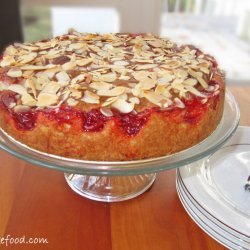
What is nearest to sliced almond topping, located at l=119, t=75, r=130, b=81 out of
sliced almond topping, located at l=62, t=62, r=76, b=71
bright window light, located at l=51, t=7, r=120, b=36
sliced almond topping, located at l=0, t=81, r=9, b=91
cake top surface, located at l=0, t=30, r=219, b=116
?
cake top surface, located at l=0, t=30, r=219, b=116

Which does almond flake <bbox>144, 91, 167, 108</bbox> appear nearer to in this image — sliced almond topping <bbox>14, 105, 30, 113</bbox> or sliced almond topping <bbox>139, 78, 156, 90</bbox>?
sliced almond topping <bbox>139, 78, 156, 90</bbox>

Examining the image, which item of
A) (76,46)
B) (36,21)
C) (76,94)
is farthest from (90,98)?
(36,21)

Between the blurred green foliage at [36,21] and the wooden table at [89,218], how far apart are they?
1.66 meters

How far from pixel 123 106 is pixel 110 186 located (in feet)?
0.72

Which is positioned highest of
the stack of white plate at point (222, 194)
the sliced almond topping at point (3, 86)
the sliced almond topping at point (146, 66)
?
the sliced almond topping at point (146, 66)

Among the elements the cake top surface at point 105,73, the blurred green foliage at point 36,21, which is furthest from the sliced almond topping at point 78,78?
the blurred green foliage at point 36,21

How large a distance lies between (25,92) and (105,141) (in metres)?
0.17

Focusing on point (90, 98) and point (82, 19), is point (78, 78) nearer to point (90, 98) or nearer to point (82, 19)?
point (90, 98)

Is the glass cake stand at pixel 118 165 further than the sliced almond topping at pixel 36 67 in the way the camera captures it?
No

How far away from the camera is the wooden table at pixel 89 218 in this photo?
0.66 metres

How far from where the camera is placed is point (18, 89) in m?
0.70

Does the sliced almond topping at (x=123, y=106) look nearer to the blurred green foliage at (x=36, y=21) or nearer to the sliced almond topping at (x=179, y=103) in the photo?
the sliced almond topping at (x=179, y=103)

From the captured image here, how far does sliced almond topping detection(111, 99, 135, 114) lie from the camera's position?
2.12 feet

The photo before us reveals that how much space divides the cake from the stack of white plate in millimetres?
79
